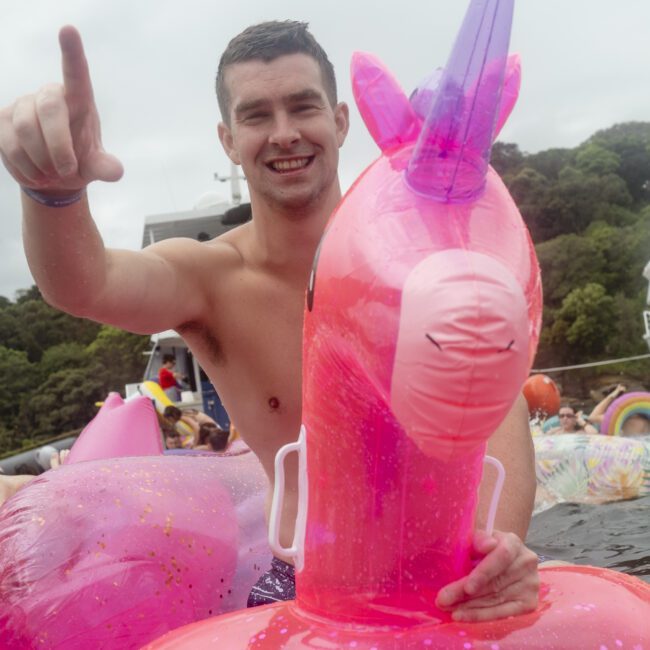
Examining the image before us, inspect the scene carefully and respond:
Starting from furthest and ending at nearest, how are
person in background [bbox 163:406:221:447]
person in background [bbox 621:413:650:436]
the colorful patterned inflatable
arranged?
person in background [bbox 163:406:221:447] → person in background [bbox 621:413:650:436] → the colorful patterned inflatable

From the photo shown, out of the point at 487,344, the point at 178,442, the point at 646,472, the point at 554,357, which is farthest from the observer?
the point at 554,357

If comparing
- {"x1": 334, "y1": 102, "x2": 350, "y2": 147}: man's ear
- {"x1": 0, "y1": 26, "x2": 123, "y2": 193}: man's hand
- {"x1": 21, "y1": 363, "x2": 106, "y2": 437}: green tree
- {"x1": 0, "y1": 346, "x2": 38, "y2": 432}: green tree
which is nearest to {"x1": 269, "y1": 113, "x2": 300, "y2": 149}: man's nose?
{"x1": 334, "y1": 102, "x2": 350, "y2": 147}: man's ear

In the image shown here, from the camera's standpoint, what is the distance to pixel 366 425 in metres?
1.09

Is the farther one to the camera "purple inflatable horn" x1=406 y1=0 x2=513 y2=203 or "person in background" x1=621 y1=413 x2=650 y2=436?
"person in background" x1=621 y1=413 x2=650 y2=436

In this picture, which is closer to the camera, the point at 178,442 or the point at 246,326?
the point at 246,326

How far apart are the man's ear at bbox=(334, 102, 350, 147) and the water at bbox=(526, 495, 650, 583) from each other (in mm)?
2285

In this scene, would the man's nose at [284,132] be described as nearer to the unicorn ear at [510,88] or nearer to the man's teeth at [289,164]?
the man's teeth at [289,164]

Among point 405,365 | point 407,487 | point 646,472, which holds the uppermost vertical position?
point 405,365

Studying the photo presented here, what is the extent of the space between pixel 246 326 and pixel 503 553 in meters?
0.90

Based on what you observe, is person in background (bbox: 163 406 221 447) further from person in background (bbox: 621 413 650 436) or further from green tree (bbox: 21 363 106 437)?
green tree (bbox: 21 363 106 437)

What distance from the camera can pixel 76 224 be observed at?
4.65ft

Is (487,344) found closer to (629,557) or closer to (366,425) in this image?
(366,425)

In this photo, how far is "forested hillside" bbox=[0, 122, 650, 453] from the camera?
3102 centimetres

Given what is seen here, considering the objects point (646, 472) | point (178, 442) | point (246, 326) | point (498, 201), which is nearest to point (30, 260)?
point (246, 326)
